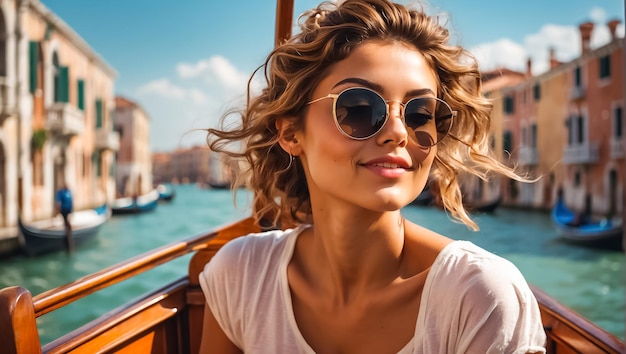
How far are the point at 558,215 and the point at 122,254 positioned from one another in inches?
489

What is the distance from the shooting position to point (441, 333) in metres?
0.67

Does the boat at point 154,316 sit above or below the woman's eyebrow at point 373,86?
below

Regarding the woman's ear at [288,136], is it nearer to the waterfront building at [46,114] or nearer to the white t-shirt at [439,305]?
the white t-shirt at [439,305]

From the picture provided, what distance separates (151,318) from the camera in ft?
3.40

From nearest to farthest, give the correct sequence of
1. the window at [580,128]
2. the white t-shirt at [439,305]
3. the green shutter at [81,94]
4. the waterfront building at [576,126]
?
the white t-shirt at [439,305] < the waterfront building at [576,126] < the green shutter at [81,94] < the window at [580,128]

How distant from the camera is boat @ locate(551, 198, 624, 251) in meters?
11.8

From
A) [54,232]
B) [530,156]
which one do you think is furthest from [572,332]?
[530,156]

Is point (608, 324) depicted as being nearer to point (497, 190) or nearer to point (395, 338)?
point (497, 190)

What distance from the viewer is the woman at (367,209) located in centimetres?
66

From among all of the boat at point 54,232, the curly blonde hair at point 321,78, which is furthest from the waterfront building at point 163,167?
the curly blonde hair at point 321,78

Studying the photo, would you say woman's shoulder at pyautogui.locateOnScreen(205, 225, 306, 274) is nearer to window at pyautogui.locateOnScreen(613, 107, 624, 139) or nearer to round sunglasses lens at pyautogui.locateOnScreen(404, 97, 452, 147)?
round sunglasses lens at pyautogui.locateOnScreen(404, 97, 452, 147)

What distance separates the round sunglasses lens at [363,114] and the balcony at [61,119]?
12712 mm

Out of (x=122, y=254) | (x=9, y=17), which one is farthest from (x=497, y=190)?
(x=9, y=17)

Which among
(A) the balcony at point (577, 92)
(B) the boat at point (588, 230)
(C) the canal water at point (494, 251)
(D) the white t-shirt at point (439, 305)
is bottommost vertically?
(C) the canal water at point (494, 251)
